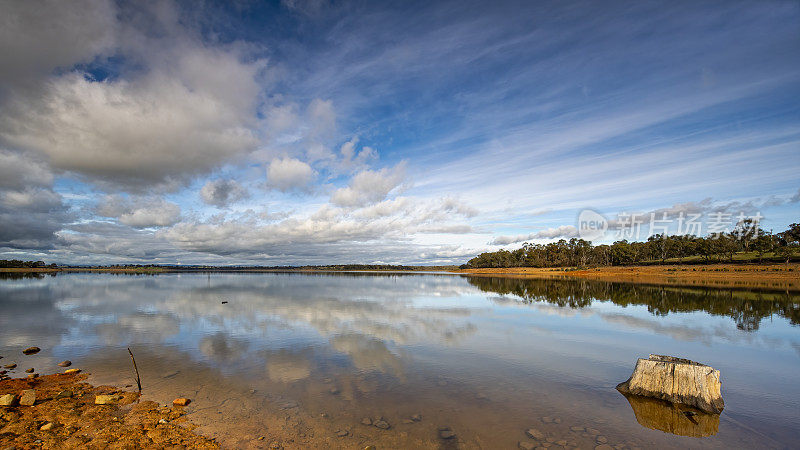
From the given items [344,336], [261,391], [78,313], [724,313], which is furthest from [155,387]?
[724,313]

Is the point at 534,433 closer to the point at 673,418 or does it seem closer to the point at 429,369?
the point at 673,418

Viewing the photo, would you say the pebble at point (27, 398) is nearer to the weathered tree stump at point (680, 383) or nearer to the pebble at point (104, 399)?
the pebble at point (104, 399)

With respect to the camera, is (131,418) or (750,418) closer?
(131,418)

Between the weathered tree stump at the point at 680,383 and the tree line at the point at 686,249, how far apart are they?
15456 cm

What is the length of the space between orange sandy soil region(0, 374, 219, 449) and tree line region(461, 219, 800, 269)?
171 metres

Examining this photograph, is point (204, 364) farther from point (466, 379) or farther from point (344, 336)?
point (466, 379)

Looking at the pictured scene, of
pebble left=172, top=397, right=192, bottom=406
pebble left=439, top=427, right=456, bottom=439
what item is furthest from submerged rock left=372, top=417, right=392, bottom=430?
pebble left=172, top=397, right=192, bottom=406

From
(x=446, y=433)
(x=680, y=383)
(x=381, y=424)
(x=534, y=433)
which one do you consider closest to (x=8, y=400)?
(x=381, y=424)

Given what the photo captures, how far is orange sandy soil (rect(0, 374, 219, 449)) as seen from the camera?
10.3 metres

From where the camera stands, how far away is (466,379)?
16734mm

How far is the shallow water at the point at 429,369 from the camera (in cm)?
1163

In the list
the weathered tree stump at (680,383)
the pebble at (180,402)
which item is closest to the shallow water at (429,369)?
the pebble at (180,402)

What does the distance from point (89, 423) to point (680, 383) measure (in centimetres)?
2138

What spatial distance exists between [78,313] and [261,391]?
37115 mm
